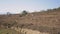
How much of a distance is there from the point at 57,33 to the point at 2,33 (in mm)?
9330

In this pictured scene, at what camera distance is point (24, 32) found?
69.1ft

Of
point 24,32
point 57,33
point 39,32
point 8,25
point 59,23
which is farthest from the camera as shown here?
point 8,25

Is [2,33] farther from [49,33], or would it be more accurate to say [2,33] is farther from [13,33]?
[49,33]

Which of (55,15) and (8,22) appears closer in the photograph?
(55,15)

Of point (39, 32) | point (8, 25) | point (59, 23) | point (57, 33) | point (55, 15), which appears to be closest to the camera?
point (57, 33)

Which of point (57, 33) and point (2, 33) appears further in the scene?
point (2, 33)

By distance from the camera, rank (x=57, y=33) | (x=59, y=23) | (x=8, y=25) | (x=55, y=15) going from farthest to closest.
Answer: (x=8, y=25)
(x=55, y=15)
(x=59, y=23)
(x=57, y=33)

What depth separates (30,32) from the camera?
755 inches

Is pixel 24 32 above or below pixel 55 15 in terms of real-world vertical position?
below

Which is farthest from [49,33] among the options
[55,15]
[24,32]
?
[55,15]

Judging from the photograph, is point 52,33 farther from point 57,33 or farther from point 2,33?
point 2,33

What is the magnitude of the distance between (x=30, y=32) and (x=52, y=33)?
181 inches

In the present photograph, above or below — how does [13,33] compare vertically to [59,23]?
below

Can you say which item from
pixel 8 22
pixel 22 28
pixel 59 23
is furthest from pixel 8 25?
pixel 59 23
